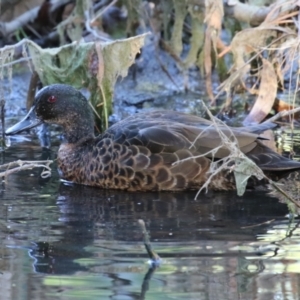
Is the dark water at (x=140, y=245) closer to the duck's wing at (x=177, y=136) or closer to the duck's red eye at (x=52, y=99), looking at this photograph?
the duck's wing at (x=177, y=136)

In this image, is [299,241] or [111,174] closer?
[299,241]

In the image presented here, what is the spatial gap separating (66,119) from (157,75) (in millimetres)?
3871

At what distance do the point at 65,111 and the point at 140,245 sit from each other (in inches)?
104

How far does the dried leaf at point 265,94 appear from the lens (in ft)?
26.6

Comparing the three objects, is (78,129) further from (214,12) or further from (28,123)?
(214,12)

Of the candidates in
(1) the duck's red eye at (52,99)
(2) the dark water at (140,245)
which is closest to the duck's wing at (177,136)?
(2) the dark water at (140,245)

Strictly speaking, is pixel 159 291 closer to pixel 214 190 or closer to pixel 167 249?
pixel 167 249

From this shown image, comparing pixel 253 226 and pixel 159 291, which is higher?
pixel 253 226

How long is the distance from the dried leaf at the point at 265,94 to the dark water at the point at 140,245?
192 cm

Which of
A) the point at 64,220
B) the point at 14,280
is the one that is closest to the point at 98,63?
the point at 64,220

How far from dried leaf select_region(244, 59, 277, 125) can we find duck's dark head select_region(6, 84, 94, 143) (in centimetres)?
163

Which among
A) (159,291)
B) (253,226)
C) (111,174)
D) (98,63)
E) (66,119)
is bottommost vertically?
(159,291)

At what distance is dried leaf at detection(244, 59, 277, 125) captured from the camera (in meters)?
8.09

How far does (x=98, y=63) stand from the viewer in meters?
7.87
